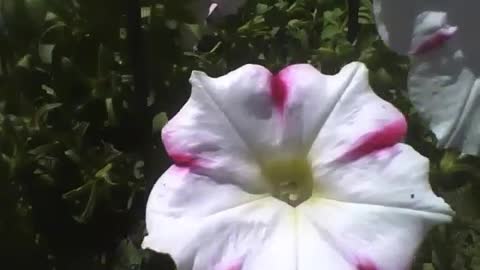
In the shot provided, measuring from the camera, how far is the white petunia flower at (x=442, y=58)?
111cm

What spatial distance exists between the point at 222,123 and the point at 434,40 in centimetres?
21

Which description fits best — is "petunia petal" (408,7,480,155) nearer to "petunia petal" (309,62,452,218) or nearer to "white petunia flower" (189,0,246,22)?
"petunia petal" (309,62,452,218)

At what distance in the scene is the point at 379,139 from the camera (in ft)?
3.32

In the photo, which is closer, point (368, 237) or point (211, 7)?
point (368, 237)

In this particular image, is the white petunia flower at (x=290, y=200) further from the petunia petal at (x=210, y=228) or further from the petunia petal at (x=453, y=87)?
the petunia petal at (x=453, y=87)

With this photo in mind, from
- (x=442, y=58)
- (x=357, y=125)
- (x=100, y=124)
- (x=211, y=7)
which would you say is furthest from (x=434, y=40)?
(x=100, y=124)

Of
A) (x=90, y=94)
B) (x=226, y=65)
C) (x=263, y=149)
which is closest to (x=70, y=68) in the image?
(x=90, y=94)

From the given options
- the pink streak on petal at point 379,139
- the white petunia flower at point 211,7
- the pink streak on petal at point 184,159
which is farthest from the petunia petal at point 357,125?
the white petunia flower at point 211,7

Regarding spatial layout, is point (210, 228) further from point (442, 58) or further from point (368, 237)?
point (442, 58)

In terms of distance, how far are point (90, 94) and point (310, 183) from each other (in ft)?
0.95

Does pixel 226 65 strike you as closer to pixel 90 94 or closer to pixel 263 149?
pixel 90 94

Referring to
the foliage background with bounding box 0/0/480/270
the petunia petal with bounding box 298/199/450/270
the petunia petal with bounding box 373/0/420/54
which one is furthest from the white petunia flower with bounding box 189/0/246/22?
the petunia petal with bounding box 298/199/450/270

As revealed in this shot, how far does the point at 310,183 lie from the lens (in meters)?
1.07

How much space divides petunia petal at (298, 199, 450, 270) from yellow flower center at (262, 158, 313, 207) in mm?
60
